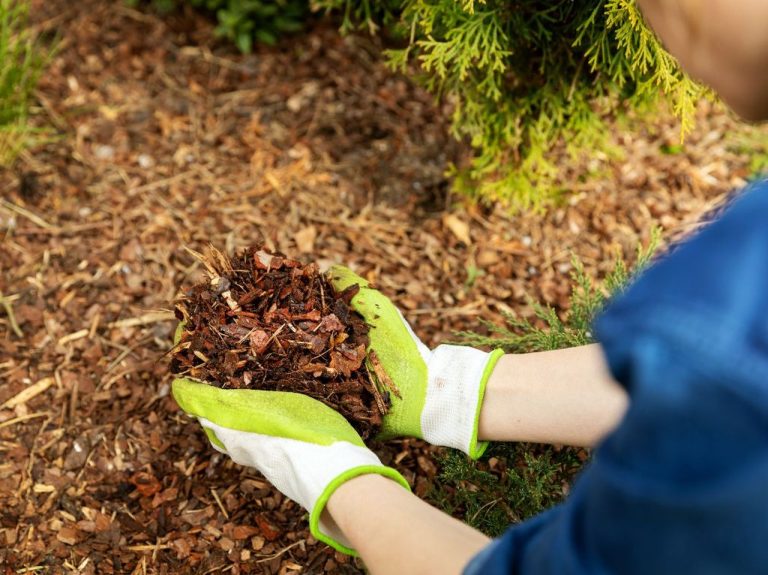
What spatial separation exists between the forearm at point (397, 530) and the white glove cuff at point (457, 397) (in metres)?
0.38

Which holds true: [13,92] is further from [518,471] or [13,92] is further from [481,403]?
[518,471]

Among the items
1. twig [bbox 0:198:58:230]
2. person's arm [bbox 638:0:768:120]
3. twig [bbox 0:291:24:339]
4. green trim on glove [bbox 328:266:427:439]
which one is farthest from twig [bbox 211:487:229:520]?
person's arm [bbox 638:0:768:120]

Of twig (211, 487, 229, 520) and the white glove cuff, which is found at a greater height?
the white glove cuff

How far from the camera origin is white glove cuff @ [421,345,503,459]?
1.99 m

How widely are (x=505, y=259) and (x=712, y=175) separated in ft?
3.67

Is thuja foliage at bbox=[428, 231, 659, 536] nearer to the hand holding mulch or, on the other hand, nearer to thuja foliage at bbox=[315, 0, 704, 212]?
the hand holding mulch

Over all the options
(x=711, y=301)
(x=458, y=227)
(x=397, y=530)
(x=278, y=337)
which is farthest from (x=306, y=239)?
(x=711, y=301)

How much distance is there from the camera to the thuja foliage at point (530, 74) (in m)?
2.30

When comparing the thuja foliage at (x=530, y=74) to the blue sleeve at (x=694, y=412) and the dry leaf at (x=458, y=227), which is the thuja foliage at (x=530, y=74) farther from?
the blue sleeve at (x=694, y=412)

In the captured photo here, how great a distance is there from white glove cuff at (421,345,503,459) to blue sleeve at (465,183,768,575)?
40.6 inches

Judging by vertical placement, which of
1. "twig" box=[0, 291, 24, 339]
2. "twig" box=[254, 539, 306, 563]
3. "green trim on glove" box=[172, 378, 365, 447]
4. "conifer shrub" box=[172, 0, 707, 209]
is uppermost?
"conifer shrub" box=[172, 0, 707, 209]

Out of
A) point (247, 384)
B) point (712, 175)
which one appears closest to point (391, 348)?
point (247, 384)

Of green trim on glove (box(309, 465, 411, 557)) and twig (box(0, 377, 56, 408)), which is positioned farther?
twig (box(0, 377, 56, 408))

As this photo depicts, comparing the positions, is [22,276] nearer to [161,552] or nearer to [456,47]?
[161,552]
